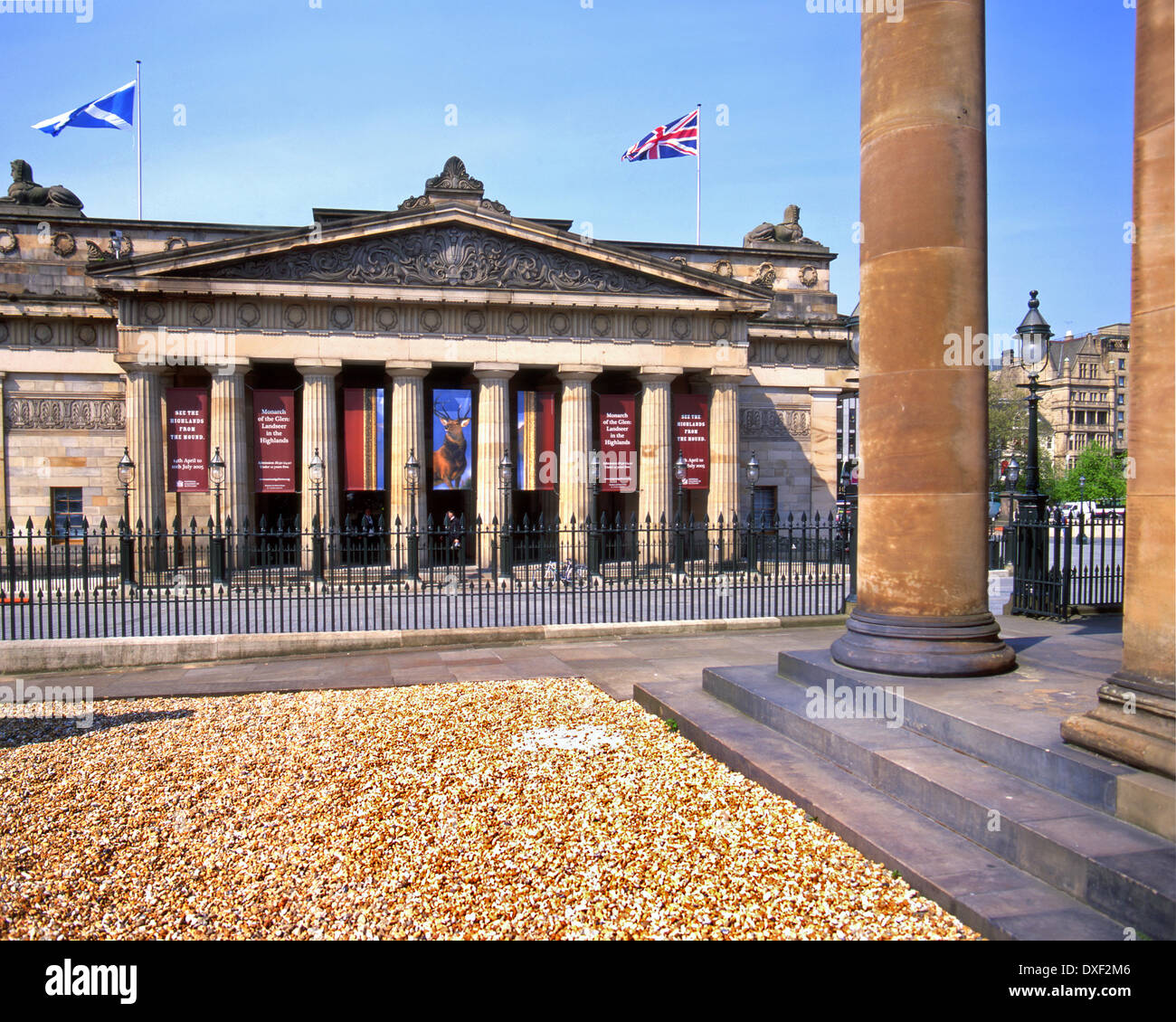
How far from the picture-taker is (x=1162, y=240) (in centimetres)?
513

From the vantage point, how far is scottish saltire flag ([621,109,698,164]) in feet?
102

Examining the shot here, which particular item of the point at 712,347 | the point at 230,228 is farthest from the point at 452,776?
the point at 230,228

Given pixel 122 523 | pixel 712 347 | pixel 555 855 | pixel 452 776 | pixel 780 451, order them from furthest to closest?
pixel 780 451
pixel 712 347
pixel 122 523
pixel 452 776
pixel 555 855

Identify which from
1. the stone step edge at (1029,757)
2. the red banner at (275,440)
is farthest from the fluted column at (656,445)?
the stone step edge at (1029,757)

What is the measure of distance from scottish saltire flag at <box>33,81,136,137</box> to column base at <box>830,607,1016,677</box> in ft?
100

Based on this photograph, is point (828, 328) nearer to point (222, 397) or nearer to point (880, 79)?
point (222, 397)

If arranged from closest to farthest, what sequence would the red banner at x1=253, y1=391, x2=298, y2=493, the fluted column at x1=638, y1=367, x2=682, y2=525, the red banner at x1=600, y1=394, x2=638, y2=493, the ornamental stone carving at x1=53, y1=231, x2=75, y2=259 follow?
the red banner at x1=253, y1=391, x2=298, y2=493 → the red banner at x1=600, y1=394, x2=638, y2=493 → the fluted column at x1=638, y1=367, x2=682, y2=525 → the ornamental stone carving at x1=53, y1=231, x2=75, y2=259

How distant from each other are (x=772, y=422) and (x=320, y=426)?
1881cm

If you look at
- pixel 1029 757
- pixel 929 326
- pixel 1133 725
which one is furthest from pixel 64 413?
pixel 1133 725

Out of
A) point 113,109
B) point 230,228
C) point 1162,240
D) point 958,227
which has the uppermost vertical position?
point 113,109

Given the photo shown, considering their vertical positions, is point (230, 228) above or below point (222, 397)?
above

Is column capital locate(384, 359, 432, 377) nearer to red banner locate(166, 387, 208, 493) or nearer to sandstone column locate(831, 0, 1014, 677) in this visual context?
red banner locate(166, 387, 208, 493)

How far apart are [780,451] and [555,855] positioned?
33.3 metres

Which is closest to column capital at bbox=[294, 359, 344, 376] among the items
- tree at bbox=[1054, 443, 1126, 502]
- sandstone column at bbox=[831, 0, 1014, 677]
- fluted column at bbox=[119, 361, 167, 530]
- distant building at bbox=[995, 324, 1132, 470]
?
fluted column at bbox=[119, 361, 167, 530]
